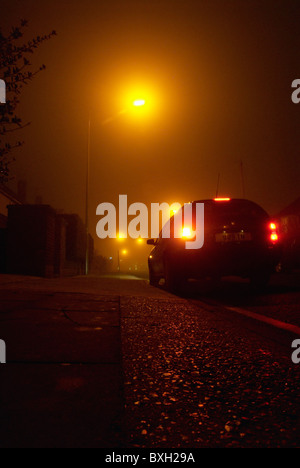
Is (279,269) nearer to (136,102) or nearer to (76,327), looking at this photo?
(136,102)

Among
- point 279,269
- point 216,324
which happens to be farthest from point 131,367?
point 279,269

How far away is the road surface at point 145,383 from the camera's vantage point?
140 cm

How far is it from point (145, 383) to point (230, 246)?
205 inches

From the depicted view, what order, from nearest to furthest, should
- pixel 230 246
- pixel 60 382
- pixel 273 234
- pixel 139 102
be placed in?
pixel 60 382
pixel 230 246
pixel 273 234
pixel 139 102

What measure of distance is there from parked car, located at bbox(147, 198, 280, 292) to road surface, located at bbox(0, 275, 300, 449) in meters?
3.16

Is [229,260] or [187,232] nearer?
[229,260]

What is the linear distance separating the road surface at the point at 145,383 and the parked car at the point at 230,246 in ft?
10.4

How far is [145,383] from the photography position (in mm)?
1955

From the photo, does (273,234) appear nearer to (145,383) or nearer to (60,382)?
(145,383)

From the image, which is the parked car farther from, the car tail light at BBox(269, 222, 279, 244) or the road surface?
the road surface

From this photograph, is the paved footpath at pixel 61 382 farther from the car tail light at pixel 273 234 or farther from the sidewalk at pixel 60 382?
the car tail light at pixel 273 234

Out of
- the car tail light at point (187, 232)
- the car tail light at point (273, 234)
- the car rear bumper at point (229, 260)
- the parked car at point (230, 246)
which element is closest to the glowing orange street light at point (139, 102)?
the parked car at point (230, 246)

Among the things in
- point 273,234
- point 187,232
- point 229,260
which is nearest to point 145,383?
point 229,260

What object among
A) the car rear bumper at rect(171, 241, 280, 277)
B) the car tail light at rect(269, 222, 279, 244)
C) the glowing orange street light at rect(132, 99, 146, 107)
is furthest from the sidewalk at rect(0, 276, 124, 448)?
the glowing orange street light at rect(132, 99, 146, 107)
